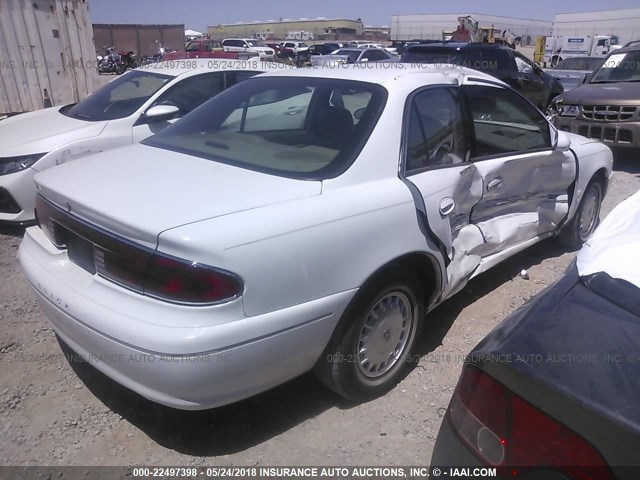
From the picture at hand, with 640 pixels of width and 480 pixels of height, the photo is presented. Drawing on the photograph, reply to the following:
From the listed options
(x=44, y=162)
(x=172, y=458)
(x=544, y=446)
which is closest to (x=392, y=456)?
(x=172, y=458)

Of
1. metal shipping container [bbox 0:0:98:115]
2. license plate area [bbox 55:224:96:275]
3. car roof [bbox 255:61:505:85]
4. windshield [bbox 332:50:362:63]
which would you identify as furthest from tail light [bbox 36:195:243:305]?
windshield [bbox 332:50:362:63]

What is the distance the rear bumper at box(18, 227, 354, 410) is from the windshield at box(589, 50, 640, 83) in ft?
29.0

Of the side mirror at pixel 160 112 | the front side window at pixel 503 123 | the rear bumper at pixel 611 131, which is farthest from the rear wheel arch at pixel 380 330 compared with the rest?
the rear bumper at pixel 611 131

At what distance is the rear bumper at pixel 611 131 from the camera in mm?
7590

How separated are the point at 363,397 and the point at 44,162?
3.71 meters

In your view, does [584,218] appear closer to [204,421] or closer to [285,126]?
[285,126]

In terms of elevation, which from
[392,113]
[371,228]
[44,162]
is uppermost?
[392,113]

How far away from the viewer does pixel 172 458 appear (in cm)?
233

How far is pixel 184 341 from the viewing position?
1.88 metres

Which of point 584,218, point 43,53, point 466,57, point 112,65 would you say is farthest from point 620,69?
point 112,65

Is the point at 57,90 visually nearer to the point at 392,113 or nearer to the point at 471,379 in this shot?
the point at 392,113

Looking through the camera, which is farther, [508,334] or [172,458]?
[172,458]

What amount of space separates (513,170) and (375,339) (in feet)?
5.31

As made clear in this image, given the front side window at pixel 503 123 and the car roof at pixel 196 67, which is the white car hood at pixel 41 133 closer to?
the car roof at pixel 196 67
